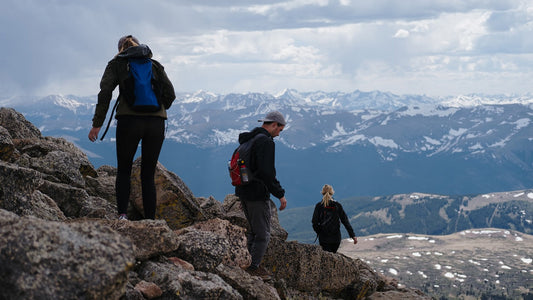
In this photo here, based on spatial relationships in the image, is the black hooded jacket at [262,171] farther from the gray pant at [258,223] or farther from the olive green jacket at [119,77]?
the olive green jacket at [119,77]

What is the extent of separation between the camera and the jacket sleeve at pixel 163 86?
35.9ft

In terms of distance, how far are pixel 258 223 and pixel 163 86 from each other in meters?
3.98

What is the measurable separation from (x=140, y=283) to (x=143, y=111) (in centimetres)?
382

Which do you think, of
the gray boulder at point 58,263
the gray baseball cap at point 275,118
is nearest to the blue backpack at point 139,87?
the gray baseball cap at point 275,118

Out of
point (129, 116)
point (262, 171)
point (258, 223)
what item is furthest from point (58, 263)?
point (258, 223)

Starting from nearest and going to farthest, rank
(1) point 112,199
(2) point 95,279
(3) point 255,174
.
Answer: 1. (2) point 95,279
2. (3) point 255,174
3. (1) point 112,199

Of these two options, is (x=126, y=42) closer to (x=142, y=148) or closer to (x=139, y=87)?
(x=139, y=87)

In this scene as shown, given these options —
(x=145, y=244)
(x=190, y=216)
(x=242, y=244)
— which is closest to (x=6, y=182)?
(x=145, y=244)

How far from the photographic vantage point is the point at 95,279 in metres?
5.97

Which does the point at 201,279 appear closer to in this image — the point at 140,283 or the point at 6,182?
the point at 140,283

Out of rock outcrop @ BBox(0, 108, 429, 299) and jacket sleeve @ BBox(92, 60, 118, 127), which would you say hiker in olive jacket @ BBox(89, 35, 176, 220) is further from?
rock outcrop @ BBox(0, 108, 429, 299)

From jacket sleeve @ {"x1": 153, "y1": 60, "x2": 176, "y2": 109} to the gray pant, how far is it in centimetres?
312


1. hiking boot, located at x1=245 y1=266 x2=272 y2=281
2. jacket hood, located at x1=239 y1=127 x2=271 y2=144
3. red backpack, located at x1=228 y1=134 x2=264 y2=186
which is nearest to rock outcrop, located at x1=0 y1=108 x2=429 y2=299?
hiking boot, located at x1=245 y1=266 x2=272 y2=281

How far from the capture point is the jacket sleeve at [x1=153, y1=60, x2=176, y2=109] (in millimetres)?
10955
